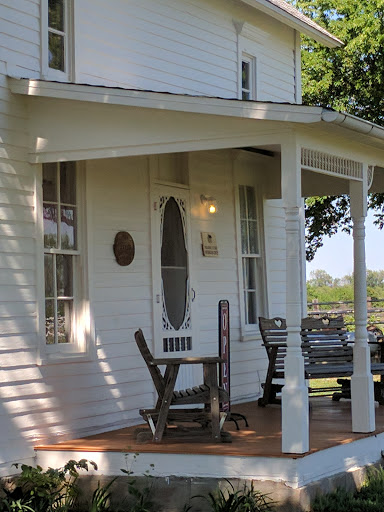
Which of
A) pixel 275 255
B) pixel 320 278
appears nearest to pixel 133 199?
pixel 275 255

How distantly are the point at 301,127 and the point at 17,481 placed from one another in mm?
3928

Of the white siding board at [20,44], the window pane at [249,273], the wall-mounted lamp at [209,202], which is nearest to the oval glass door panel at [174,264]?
the wall-mounted lamp at [209,202]

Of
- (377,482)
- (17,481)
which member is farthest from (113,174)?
(377,482)

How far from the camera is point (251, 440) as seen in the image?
8344 millimetres

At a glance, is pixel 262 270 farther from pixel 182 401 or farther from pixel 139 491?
pixel 139 491

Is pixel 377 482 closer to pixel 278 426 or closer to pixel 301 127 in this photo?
pixel 278 426

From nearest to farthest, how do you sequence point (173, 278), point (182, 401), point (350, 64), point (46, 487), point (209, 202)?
point (46, 487), point (182, 401), point (173, 278), point (209, 202), point (350, 64)

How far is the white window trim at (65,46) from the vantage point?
8.78 metres

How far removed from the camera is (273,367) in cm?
1073

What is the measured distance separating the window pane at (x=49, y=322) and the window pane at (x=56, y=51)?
7.70 feet

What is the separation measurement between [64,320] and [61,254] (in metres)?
0.65

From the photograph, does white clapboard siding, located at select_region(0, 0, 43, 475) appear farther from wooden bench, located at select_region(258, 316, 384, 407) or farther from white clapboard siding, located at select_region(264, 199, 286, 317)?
white clapboard siding, located at select_region(264, 199, 286, 317)

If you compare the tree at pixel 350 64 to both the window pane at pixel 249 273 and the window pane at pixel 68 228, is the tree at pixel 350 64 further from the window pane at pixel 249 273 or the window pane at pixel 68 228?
the window pane at pixel 68 228

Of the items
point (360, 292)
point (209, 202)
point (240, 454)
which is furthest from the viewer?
point (209, 202)
